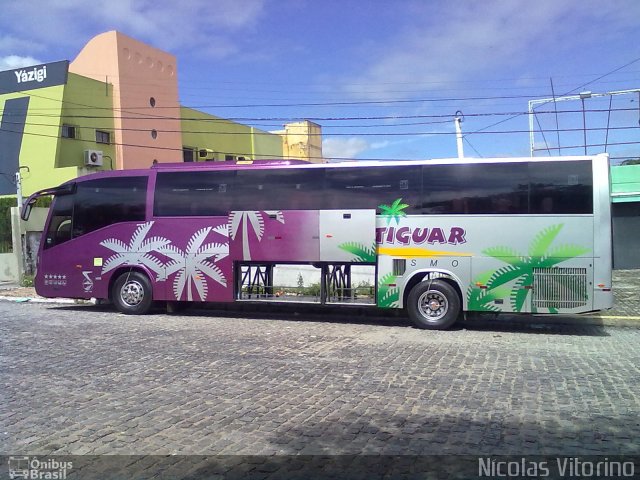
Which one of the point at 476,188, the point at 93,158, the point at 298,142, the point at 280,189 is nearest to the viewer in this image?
the point at 476,188

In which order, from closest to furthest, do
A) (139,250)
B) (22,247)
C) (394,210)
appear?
(394,210) < (139,250) < (22,247)

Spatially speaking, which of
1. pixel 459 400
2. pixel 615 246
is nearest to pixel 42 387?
pixel 459 400

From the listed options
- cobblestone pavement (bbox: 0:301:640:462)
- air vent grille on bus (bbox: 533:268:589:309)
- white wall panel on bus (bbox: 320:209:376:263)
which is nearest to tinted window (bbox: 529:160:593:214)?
air vent grille on bus (bbox: 533:268:589:309)

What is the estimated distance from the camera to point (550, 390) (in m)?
6.00

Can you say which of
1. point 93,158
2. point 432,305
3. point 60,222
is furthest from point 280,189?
point 93,158

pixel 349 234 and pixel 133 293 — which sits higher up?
pixel 349 234

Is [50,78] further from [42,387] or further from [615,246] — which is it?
[615,246]

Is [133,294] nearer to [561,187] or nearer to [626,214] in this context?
[561,187]

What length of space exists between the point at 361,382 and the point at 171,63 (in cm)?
2823

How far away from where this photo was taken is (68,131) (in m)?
24.9

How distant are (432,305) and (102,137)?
21815 mm

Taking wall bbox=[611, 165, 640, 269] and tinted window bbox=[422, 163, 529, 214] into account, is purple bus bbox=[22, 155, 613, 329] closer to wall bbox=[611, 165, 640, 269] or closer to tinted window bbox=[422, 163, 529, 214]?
tinted window bbox=[422, 163, 529, 214]

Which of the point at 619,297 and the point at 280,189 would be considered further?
the point at 619,297

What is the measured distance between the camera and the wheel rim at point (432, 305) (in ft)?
33.9
